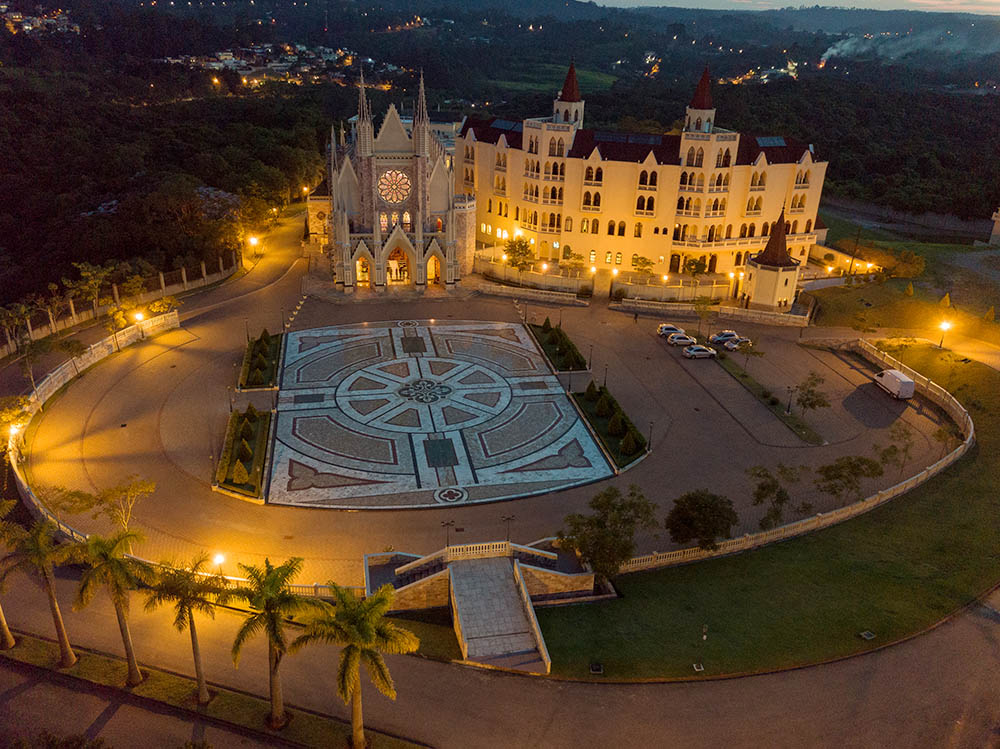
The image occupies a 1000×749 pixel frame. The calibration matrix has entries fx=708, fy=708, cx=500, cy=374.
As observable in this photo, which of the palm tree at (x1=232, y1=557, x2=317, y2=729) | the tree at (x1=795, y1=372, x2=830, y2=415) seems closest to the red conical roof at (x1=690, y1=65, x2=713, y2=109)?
the tree at (x1=795, y1=372, x2=830, y2=415)

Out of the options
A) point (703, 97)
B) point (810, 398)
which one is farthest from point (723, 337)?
point (703, 97)

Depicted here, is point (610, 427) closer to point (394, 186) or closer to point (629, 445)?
point (629, 445)

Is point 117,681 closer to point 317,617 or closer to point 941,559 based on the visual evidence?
point 317,617

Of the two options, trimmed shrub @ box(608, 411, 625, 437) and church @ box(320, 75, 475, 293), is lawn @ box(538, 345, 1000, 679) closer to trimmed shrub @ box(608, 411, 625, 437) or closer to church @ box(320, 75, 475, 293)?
trimmed shrub @ box(608, 411, 625, 437)

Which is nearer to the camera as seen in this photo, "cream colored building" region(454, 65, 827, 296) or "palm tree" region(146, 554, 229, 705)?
"palm tree" region(146, 554, 229, 705)

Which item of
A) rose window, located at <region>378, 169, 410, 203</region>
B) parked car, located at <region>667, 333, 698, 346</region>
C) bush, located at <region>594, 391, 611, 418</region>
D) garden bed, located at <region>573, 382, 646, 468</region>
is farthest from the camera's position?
rose window, located at <region>378, 169, 410, 203</region>

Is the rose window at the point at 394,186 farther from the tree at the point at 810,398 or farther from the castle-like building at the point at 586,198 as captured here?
the tree at the point at 810,398

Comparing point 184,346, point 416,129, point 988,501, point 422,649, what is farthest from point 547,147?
point 422,649
